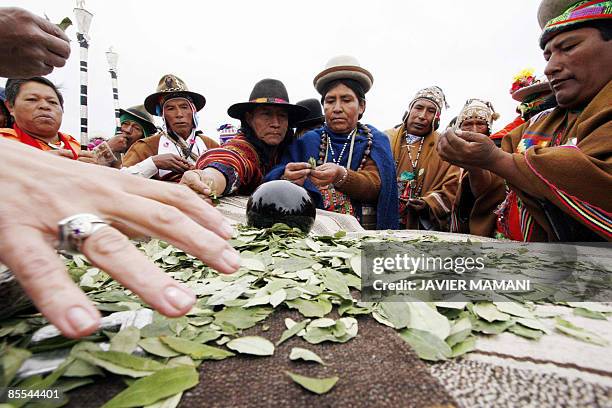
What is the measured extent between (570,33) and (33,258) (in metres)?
1.88

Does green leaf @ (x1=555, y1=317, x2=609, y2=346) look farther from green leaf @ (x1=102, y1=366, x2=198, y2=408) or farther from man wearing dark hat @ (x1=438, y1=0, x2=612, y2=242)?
man wearing dark hat @ (x1=438, y1=0, x2=612, y2=242)

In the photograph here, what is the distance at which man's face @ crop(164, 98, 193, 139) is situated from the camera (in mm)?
3049

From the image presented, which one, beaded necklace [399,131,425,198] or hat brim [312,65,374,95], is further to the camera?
beaded necklace [399,131,425,198]

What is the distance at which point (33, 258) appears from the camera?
0.38m

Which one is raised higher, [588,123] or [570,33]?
[570,33]

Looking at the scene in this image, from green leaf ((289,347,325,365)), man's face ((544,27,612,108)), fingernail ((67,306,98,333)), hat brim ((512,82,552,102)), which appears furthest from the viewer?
hat brim ((512,82,552,102))

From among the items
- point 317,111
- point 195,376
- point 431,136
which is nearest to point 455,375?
point 195,376

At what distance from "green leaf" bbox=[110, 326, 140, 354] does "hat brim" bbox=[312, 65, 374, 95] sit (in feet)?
7.32

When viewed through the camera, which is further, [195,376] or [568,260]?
[568,260]

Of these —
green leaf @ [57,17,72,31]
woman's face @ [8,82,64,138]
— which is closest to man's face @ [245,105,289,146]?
green leaf @ [57,17,72,31]

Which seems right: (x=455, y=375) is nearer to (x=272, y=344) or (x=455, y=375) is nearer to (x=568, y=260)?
(x=272, y=344)

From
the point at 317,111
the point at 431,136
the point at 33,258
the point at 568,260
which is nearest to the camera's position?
the point at 33,258

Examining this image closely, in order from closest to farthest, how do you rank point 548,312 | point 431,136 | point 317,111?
point 548,312
point 431,136
point 317,111

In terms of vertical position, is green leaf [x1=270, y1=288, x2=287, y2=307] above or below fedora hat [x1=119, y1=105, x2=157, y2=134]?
below
